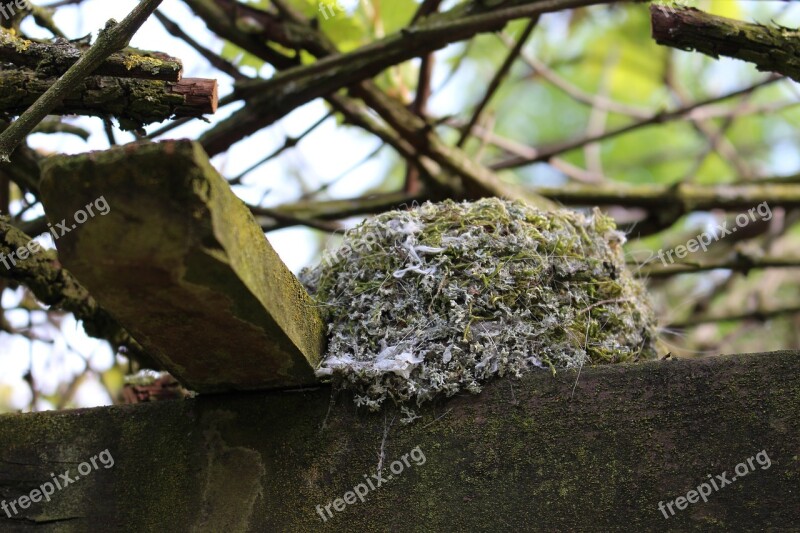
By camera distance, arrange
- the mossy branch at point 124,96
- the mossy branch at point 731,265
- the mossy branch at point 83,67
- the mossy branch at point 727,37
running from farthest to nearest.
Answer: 1. the mossy branch at point 731,265
2. the mossy branch at point 727,37
3. the mossy branch at point 124,96
4. the mossy branch at point 83,67

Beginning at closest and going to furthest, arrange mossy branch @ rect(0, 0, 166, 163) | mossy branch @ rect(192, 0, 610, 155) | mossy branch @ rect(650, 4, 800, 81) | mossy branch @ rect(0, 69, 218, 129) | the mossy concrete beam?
the mossy concrete beam, mossy branch @ rect(0, 0, 166, 163), mossy branch @ rect(0, 69, 218, 129), mossy branch @ rect(650, 4, 800, 81), mossy branch @ rect(192, 0, 610, 155)

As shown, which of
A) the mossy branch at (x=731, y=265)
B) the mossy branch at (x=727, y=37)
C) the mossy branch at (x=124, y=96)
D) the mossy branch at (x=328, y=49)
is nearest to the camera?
the mossy branch at (x=124, y=96)

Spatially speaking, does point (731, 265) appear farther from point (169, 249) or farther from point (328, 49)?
point (169, 249)

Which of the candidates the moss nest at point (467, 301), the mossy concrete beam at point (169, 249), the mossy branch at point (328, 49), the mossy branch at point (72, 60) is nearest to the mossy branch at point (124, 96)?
the mossy branch at point (72, 60)

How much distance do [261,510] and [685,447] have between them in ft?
2.88

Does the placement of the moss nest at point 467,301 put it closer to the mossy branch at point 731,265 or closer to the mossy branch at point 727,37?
the mossy branch at point 727,37

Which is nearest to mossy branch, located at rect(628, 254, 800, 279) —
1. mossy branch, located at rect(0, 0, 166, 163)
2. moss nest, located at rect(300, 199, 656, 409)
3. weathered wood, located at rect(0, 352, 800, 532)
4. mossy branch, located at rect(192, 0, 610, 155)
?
moss nest, located at rect(300, 199, 656, 409)

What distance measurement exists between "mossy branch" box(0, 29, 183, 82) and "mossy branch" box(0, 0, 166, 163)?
7 cm

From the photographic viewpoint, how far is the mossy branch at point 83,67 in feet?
5.06

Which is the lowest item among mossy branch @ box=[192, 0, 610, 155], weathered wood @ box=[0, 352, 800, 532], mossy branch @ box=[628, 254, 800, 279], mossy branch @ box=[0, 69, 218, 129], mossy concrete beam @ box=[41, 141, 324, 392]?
weathered wood @ box=[0, 352, 800, 532]

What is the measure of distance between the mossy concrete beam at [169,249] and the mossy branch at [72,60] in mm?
389

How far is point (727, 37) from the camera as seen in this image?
6.03ft

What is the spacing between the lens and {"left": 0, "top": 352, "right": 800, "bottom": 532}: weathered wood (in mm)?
1570

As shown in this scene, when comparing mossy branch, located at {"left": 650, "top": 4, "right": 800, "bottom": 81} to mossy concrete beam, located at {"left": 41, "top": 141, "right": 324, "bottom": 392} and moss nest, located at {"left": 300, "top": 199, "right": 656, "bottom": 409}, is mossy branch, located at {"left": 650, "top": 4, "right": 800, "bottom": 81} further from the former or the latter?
mossy concrete beam, located at {"left": 41, "top": 141, "right": 324, "bottom": 392}
